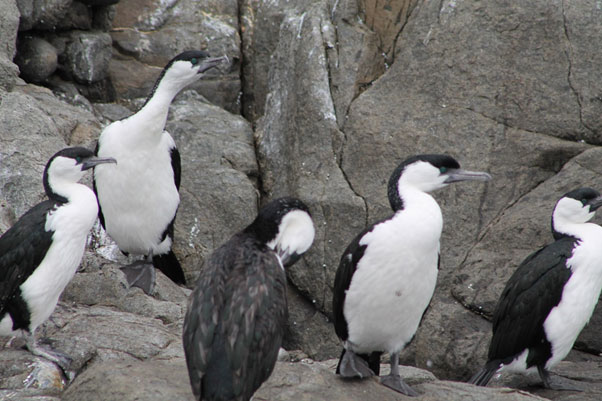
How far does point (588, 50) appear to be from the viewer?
25.3 feet

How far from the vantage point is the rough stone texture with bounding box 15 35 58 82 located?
934 centimetres

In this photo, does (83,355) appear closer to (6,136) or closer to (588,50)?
(6,136)

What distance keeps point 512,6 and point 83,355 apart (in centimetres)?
469

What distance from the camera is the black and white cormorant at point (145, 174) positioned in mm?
7090

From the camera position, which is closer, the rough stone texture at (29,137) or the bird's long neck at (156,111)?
the bird's long neck at (156,111)

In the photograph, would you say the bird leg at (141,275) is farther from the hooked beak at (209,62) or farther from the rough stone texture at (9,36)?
the rough stone texture at (9,36)

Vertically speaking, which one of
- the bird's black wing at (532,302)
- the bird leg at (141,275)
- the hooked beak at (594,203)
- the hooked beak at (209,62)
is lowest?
the bird leg at (141,275)

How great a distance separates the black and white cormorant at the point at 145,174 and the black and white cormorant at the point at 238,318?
248 cm

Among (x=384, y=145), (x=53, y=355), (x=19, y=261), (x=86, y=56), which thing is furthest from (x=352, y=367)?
(x=86, y=56)

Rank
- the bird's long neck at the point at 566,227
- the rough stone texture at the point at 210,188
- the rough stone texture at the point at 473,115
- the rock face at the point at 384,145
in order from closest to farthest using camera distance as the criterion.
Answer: the bird's long neck at the point at 566,227, the rock face at the point at 384,145, the rough stone texture at the point at 473,115, the rough stone texture at the point at 210,188

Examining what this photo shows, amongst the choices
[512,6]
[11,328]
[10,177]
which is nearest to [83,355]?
[11,328]

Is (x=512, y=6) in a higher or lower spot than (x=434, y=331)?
higher

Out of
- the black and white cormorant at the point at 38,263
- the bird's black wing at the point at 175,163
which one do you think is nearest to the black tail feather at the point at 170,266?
the bird's black wing at the point at 175,163

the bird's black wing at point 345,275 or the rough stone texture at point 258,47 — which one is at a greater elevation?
A: the rough stone texture at point 258,47
